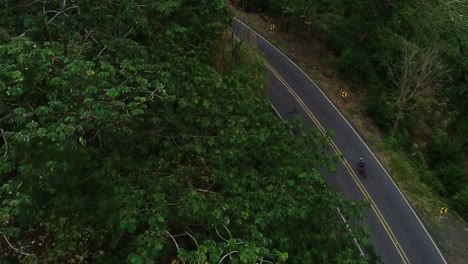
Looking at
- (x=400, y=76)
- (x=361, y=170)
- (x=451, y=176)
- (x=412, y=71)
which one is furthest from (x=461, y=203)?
(x=400, y=76)

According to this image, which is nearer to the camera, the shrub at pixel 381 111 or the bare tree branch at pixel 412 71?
the bare tree branch at pixel 412 71

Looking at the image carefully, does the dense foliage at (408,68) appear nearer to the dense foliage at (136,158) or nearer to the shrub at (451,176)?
the shrub at (451,176)

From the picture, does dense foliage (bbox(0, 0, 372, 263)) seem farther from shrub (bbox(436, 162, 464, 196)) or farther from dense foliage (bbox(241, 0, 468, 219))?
shrub (bbox(436, 162, 464, 196))

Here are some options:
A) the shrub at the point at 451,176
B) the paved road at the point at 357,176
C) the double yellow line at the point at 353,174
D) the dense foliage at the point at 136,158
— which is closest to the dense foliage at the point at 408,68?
the shrub at the point at 451,176

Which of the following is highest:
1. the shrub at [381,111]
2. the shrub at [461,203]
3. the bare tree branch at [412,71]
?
the bare tree branch at [412,71]

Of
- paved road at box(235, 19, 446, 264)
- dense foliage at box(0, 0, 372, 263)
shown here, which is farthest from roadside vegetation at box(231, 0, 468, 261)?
dense foliage at box(0, 0, 372, 263)

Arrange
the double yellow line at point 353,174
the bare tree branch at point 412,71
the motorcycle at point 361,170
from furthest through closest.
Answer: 1. the bare tree branch at point 412,71
2. the motorcycle at point 361,170
3. the double yellow line at point 353,174
